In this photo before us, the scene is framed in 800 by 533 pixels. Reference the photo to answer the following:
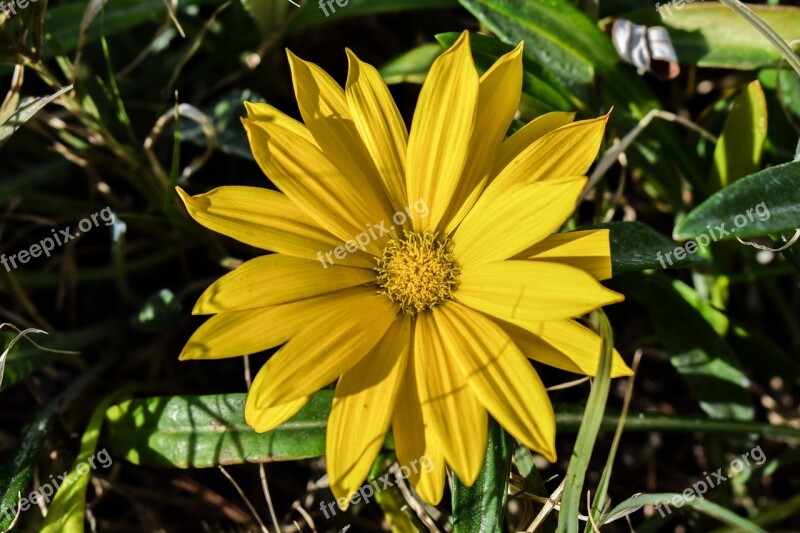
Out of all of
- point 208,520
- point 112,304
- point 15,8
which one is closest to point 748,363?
point 208,520

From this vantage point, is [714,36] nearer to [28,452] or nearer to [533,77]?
[533,77]

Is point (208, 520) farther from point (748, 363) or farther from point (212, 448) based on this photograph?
point (748, 363)

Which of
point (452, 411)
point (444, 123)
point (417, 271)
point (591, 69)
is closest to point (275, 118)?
point (444, 123)

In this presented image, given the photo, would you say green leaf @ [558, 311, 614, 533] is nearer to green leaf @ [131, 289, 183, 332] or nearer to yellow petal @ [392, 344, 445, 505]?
yellow petal @ [392, 344, 445, 505]

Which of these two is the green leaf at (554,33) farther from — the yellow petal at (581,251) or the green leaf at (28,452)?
the green leaf at (28,452)

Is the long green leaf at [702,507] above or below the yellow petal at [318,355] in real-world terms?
below

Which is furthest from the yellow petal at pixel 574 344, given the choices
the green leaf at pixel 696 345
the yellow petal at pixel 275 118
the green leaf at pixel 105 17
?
the green leaf at pixel 105 17
